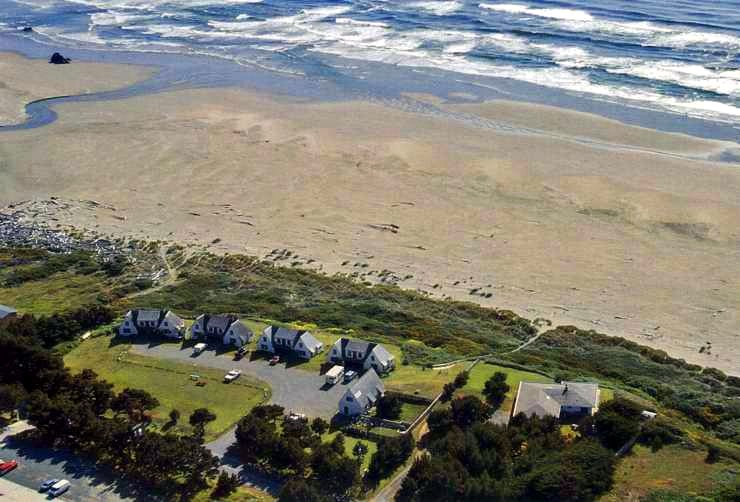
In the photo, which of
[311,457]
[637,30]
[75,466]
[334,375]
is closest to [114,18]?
[637,30]

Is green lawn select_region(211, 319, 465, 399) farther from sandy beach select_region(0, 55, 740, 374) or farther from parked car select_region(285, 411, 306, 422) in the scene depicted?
sandy beach select_region(0, 55, 740, 374)

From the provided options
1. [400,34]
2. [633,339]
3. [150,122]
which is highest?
[400,34]

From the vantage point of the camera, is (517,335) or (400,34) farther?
A: (400,34)

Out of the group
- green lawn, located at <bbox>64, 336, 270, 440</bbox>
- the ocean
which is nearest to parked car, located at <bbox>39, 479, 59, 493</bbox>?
green lawn, located at <bbox>64, 336, 270, 440</bbox>

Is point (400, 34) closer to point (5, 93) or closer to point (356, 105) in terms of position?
point (356, 105)

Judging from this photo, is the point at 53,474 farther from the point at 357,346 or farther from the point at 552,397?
the point at 552,397

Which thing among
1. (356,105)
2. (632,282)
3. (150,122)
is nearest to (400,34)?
(356,105)
